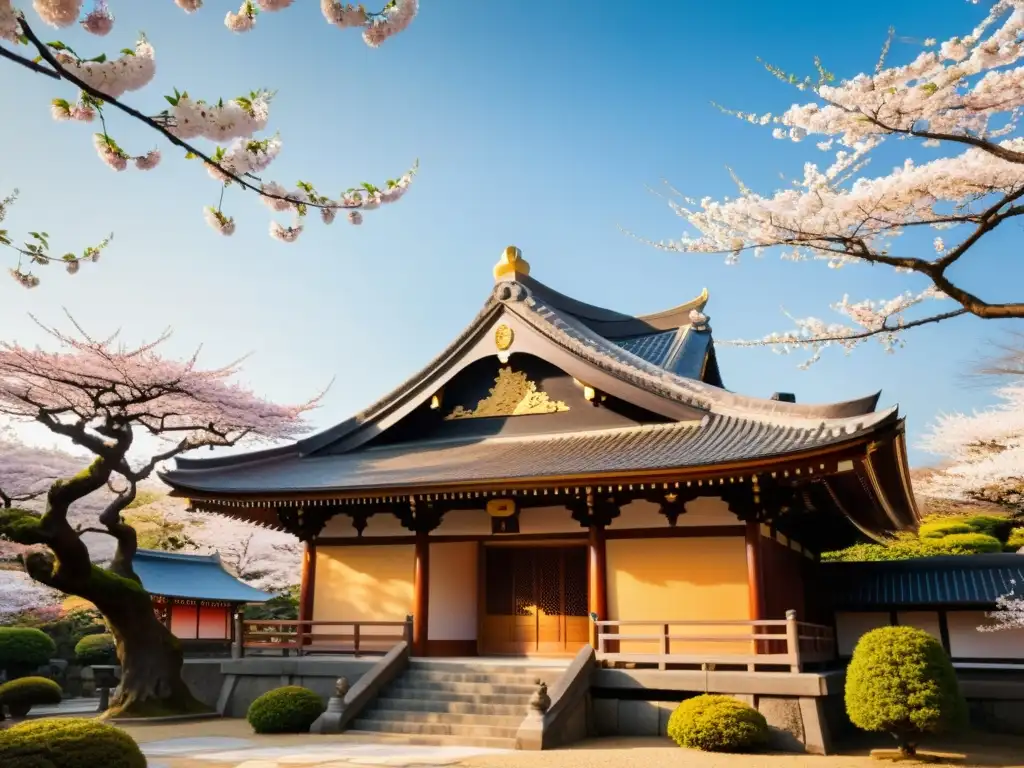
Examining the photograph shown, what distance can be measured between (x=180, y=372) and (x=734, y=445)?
620 inches

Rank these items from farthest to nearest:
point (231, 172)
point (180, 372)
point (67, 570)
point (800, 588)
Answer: point (180, 372) → point (800, 588) → point (67, 570) → point (231, 172)

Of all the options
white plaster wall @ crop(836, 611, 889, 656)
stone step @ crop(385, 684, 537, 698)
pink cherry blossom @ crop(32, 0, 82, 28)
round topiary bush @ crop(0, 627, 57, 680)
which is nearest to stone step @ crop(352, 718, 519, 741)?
stone step @ crop(385, 684, 537, 698)

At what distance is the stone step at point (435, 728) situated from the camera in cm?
1367

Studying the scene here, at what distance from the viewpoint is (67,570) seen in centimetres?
1658

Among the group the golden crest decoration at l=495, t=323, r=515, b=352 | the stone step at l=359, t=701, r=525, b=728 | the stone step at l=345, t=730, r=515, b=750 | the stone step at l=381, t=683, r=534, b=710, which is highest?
the golden crest decoration at l=495, t=323, r=515, b=352

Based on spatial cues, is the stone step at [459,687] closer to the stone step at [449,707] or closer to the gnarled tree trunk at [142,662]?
the stone step at [449,707]

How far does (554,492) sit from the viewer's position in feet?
53.0

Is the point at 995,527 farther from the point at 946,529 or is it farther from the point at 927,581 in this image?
the point at 927,581

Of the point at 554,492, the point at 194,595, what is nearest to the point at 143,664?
the point at 554,492

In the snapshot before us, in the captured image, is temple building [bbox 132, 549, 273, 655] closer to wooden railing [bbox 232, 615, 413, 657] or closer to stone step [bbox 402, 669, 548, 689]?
wooden railing [bbox 232, 615, 413, 657]

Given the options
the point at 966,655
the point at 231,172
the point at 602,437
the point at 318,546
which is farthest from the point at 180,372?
the point at 966,655

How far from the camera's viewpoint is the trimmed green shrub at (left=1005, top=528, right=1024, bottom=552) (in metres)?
32.0

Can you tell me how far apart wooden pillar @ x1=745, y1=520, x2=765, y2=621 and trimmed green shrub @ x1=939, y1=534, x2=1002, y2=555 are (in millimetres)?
19618

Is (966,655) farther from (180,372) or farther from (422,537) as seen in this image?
(180,372)
